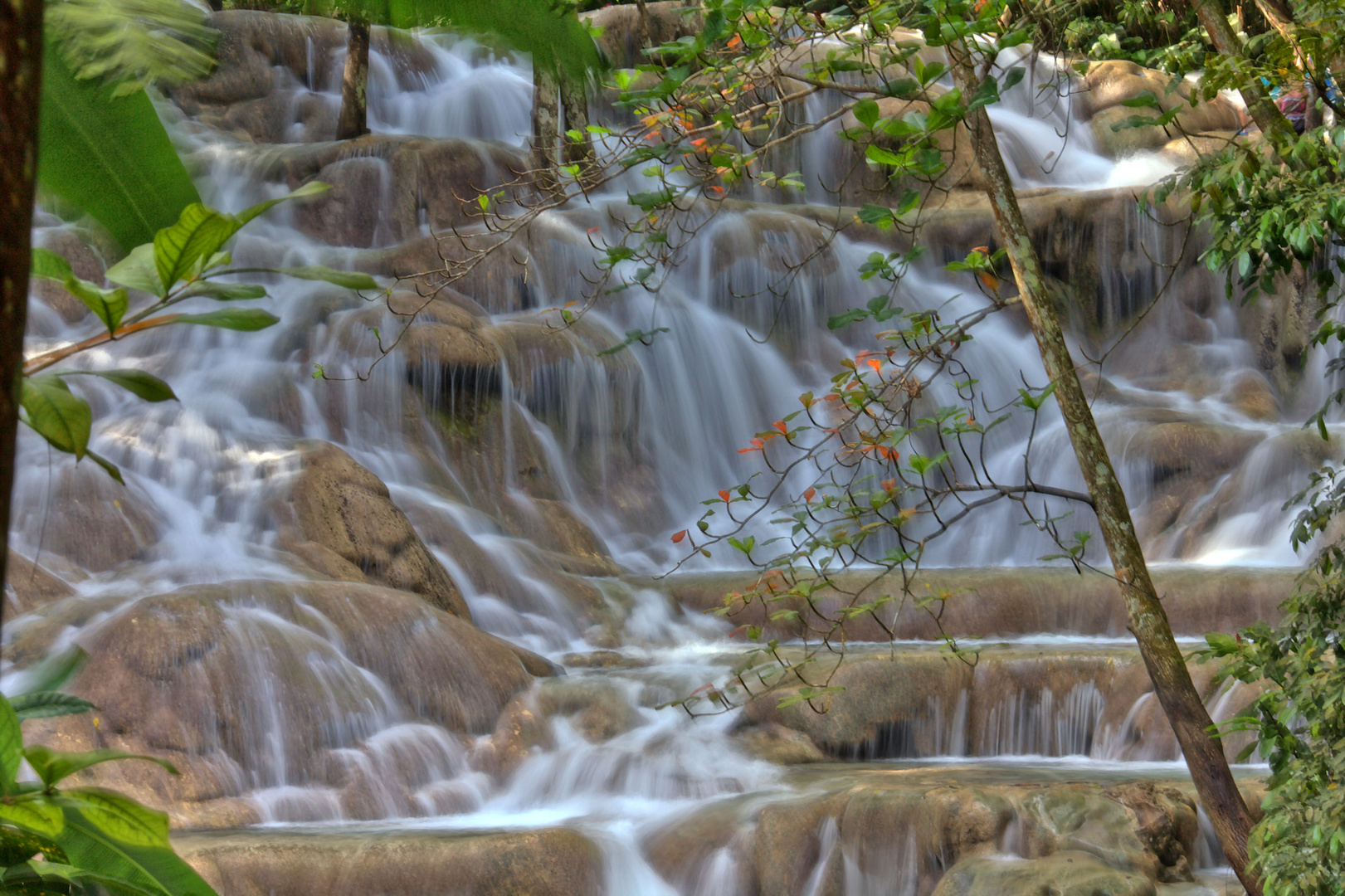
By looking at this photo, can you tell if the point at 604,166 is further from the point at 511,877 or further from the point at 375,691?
the point at 375,691

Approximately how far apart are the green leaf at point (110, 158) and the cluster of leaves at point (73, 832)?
498 millimetres

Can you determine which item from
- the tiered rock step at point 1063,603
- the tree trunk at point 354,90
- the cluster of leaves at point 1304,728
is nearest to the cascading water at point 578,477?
the tiered rock step at point 1063,603

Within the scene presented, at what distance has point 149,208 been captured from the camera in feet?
3.51

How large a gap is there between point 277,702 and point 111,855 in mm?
4814

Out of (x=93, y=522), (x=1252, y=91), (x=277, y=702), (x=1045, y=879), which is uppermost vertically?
(x=1252, y=91)

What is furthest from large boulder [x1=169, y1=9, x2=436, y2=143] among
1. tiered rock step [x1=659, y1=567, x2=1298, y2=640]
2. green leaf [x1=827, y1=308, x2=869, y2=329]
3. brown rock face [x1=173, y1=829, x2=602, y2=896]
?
green leaf [x1=827, y1=308, x2=869, y2=329]

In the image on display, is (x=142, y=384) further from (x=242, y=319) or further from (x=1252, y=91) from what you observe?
(x=1252, y=91)

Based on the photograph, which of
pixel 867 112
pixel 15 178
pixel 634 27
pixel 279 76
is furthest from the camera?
pixel 634 27

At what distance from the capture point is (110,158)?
1038 mm

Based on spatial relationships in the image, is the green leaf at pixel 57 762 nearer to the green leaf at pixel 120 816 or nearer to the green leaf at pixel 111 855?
the green leaf at pixel 120 816

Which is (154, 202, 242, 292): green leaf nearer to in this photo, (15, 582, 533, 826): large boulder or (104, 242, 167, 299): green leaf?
A: (104, 242, 167, 299): green leaf

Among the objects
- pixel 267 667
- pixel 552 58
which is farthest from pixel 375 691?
pixel 552 58

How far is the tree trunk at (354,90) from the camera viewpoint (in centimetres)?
1480

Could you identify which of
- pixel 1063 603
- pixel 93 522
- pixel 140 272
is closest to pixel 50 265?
pixel 140 272
